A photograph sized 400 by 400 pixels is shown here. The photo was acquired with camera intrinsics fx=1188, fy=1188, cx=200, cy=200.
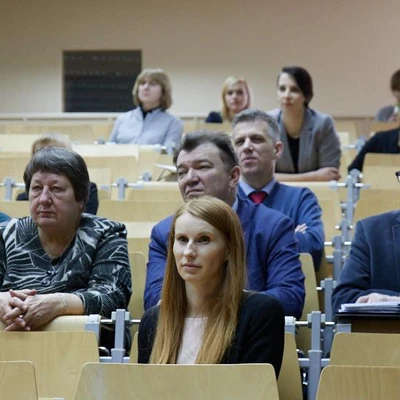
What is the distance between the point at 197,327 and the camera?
3.30m

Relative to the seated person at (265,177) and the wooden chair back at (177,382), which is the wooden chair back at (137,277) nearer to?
the seated person at (265,177)

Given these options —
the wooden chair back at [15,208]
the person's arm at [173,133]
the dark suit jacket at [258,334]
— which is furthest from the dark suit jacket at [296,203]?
the person's arm at [173,133]

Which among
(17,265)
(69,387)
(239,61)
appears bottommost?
(69,387)

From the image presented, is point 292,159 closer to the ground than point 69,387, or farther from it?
farther from it

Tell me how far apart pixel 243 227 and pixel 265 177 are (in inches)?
29.0

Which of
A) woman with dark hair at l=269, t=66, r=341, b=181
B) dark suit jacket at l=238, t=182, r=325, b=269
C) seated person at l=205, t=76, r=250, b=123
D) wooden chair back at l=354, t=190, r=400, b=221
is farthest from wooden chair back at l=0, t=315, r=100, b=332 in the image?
seated person at l=205, t=76, r=250, b=123

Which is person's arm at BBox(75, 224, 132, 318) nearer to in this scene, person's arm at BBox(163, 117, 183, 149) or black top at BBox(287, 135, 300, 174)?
black top at BBox(287, 135, 300, 174)

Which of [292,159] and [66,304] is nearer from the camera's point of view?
[66,304]

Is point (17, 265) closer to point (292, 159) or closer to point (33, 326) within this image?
point (33, 326)

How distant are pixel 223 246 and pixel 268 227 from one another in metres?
0.83

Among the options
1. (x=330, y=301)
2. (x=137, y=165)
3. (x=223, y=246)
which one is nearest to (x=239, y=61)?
(x=137, y=165)

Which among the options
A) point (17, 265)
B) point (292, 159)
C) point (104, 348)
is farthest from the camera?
point (292, 159)

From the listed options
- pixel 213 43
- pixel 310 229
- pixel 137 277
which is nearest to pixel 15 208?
pixel 137 277

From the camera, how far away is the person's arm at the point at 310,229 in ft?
15.2
